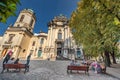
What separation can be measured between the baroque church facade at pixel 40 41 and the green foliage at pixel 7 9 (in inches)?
1466

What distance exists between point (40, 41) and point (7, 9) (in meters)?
46.9

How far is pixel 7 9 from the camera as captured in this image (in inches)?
115

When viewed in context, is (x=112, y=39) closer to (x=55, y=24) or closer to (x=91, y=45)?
(x=91, y=45)

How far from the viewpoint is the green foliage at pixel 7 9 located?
2.88m

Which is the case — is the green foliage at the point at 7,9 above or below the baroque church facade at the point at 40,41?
below

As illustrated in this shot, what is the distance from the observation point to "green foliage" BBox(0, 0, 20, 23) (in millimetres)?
2883

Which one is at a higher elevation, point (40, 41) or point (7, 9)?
→ point (40, 41)

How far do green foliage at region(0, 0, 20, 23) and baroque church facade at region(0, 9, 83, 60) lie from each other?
37.2m

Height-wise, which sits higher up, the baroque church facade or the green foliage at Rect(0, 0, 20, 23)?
the baroque church facade

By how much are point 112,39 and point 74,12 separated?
27.1ft

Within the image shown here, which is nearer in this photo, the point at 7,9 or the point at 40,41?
the point at 7,9

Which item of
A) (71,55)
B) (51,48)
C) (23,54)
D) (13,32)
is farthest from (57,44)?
(13,32)

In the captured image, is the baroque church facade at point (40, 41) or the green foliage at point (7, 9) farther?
the baroque church facade at point (40, 41)

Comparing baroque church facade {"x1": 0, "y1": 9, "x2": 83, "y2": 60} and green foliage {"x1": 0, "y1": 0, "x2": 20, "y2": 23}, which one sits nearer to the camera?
green foliage {"x1": 0, "y1": 0, "x2": 20, "y2": 23}
